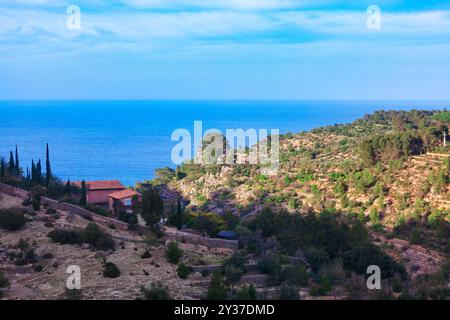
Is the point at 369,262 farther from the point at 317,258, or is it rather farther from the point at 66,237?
the point at 66,237

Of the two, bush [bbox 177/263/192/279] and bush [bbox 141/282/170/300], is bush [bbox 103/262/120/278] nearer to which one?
bush [bbox 177/263/192/279]

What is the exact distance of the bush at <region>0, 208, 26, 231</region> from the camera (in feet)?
60.5

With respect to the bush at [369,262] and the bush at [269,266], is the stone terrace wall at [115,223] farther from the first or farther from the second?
the bush at [369,262]

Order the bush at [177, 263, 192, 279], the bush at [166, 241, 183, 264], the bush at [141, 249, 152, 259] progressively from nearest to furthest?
the bush at [177, 263, 192, 279], the bush at [166, 241, 183, 264], the bush at [141, 249, 152, 259]

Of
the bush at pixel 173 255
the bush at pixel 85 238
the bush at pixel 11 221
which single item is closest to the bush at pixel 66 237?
the bush at pixel 85 238

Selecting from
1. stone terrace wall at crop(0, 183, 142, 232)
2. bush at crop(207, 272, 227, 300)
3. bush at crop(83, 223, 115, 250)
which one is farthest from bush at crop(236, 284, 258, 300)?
stone terrace wall at crop(0, 183, 142, 232)

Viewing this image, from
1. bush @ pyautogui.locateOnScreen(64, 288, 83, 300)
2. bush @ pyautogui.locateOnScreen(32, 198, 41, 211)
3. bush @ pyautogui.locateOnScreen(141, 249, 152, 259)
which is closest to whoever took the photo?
bush @ pyautogui.locateOnScreen(64, 288, 83, 300)

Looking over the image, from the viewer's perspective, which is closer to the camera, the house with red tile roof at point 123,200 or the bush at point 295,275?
the bush at point 295,275

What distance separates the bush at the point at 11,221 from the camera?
727 inches

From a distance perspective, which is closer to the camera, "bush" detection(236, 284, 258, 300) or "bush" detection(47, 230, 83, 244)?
"bush" detection(236, 284, 258, 300)

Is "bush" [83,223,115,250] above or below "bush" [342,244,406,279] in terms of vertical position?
above

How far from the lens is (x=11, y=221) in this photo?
18453mm
